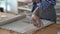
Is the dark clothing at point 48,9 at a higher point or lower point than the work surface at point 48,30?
higher

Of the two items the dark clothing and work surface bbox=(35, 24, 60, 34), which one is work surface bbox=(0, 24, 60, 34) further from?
the dark clothing

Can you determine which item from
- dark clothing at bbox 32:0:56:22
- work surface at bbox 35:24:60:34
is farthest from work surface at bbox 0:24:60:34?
dark clothing at bbox 32:0:56:22

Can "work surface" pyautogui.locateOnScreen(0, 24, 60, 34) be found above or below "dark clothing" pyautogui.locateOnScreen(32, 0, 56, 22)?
below

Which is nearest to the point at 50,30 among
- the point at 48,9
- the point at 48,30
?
the point at 48,30

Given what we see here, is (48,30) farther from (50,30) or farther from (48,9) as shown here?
(48,9)

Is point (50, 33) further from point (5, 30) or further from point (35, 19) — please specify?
Answer: point (5, 30)

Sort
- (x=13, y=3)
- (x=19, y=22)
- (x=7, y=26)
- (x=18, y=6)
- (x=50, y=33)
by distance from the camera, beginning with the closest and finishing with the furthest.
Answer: (x=50, y=33) → (x=7, y=26) → (x=19, y=22) → (x=18, y=6) → (x=13, y=3)

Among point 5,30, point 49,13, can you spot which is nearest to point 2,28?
point 5,30

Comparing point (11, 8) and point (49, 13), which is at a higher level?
point (49, 13)

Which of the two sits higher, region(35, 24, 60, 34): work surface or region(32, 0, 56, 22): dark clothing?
region(32, 0, 56, 22): dark clothing

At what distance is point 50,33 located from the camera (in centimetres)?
103

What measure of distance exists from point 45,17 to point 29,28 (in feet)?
0.88

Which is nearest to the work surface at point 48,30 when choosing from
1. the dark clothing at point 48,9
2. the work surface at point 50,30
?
the work surface at point 50,30

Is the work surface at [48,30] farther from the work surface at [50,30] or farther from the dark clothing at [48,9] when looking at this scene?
the dark clothing at [48,9]
